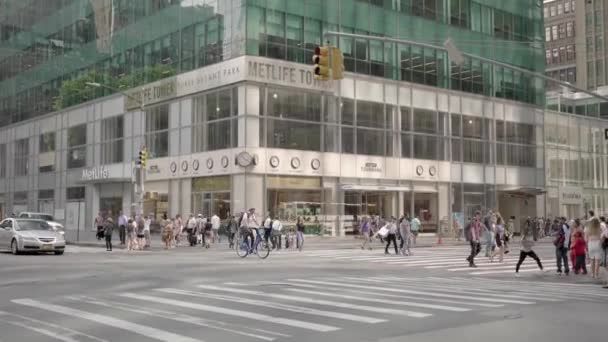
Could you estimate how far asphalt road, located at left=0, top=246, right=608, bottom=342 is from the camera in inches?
359

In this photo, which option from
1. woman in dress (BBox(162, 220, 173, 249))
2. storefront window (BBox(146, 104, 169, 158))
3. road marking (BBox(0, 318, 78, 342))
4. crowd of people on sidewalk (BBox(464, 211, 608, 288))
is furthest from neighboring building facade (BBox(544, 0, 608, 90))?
road marking (BBox(0, 318, 78, 342))

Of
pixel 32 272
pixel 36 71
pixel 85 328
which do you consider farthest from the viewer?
pixel 36 71

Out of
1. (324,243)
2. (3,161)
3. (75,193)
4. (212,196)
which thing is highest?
(3,161)

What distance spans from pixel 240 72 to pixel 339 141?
8.27 meters

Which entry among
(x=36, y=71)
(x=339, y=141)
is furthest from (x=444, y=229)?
(x=36, y=71)

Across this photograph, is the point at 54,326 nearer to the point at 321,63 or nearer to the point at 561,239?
the point at 321,63

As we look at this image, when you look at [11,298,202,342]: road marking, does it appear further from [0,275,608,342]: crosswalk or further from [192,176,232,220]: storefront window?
[192,176,232,220]: storefront window

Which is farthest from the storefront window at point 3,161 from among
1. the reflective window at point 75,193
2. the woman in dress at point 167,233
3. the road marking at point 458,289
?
the road marking at point 458,289

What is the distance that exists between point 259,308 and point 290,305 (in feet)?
2.19

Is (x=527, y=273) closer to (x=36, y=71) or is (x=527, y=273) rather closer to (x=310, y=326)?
(x=310, y=326)

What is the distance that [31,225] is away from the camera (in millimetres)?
27766

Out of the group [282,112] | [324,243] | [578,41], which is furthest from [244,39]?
[578,41]

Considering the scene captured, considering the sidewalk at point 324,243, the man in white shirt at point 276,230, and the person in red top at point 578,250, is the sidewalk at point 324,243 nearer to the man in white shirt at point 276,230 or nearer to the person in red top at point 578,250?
the man in white shirt at point 276,230

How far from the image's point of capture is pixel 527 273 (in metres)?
20.6
